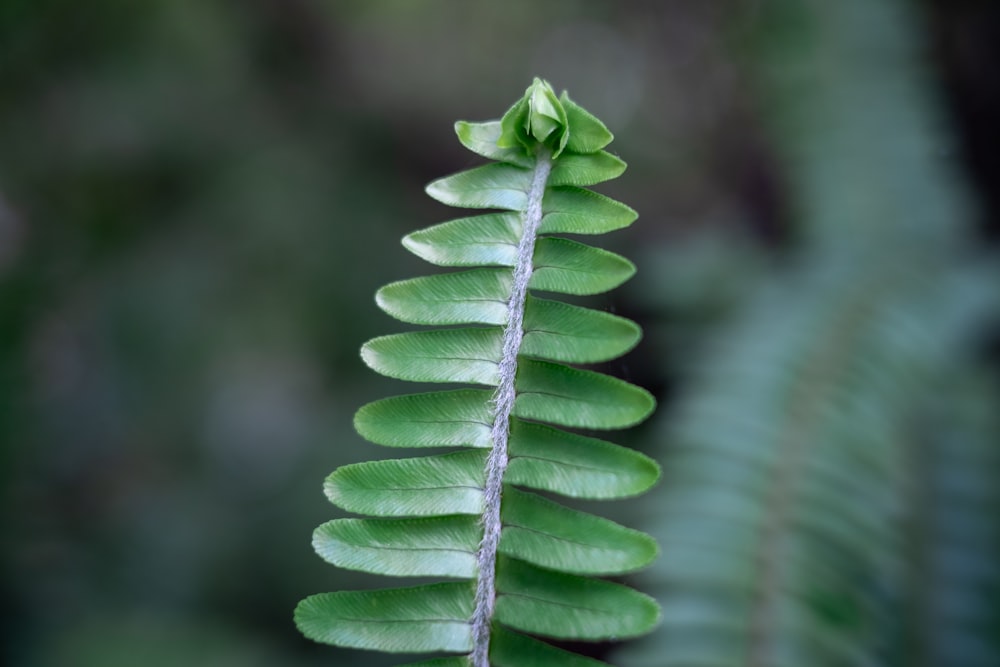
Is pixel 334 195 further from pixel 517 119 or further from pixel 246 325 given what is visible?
pixel 517 119

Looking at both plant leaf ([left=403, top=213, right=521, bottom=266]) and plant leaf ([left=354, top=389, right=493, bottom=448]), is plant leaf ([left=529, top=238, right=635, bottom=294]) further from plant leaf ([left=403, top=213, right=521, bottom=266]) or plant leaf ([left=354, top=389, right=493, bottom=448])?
plant leaf ([left=354, top=389, right=493, bottom=448])

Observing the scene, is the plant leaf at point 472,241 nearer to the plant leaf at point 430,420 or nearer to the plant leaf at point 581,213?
the plant leaf at point 581,213

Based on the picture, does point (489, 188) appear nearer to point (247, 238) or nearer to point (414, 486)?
point (414, 486)

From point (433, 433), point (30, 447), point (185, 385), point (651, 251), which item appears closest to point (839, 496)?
point (433, 433)

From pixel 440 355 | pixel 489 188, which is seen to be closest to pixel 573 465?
pixel 440 355

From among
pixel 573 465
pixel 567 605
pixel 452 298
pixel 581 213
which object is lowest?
pixel 567 605

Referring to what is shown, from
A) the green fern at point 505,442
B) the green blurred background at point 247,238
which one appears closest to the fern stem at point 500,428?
the green fern at point 505,442

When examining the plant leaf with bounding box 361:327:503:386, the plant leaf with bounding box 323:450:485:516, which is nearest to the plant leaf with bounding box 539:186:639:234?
the plant leaf with bounding box 361:327:503:386
